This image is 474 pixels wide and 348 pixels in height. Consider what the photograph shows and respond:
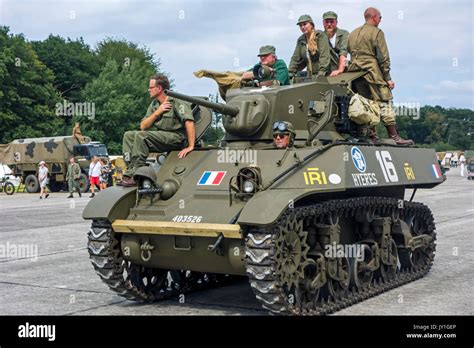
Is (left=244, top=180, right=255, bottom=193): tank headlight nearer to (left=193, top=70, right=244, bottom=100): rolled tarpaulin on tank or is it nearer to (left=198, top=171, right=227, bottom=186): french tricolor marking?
(left=198, top=171, right=227, bottom=186): french tricolor marking

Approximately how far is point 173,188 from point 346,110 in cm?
291

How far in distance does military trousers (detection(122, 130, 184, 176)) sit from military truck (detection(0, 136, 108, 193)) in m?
27.4

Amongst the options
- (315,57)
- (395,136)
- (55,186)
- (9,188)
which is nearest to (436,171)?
(395,136)

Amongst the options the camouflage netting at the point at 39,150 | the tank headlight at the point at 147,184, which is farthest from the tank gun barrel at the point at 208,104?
the camouflage netting at the point at 39,150

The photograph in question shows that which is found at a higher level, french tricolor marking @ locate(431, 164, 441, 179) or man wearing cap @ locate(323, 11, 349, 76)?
man wearing cap @ locate(323, 11, 349, 76)

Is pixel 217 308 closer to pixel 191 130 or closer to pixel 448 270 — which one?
pixel 191 130

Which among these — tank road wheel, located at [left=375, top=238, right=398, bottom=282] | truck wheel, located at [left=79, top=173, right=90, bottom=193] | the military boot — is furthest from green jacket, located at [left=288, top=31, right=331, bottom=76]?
truck wheel, located at [left=79, top=173, right=90, bottom=193]

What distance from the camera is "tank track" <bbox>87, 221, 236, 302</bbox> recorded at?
8844mm

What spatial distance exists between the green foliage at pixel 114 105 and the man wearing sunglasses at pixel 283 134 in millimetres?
46064

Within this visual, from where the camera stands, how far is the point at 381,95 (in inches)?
462

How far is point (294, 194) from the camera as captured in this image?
25.8 ft

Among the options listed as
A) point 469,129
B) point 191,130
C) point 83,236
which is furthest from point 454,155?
point 191,130

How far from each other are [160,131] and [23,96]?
5067 cm

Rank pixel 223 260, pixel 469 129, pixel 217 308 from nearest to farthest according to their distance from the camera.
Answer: pixel 223 260 → pixel 217 308 → pixel 469 129
